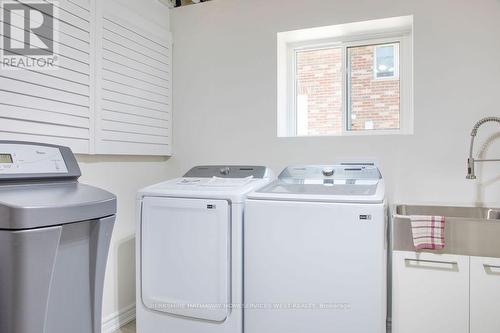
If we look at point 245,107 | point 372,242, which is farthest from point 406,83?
point 372,242

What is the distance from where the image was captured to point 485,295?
1.63m

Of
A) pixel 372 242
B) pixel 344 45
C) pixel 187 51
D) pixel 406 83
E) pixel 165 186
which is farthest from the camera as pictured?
pixel 187 51

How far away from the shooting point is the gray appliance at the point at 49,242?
3.58ft

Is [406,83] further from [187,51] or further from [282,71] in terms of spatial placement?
[187,51]

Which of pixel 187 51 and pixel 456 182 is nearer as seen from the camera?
pixel 456 182

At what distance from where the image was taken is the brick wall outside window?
252 centimetres

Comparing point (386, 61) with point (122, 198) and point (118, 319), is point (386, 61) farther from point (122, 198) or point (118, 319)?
point (118, 319)

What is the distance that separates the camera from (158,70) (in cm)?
268

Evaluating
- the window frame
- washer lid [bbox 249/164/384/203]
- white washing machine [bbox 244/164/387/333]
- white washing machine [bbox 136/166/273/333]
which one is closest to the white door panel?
white washing machine [bbox 136/166/273/333]

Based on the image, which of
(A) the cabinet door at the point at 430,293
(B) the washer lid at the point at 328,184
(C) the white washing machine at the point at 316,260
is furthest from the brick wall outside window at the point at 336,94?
(A) the cabinet door at the point at 430,293

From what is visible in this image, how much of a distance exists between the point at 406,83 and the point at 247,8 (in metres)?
1.29

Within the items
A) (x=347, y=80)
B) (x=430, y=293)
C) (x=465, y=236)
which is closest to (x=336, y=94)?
(x=347, y=80)

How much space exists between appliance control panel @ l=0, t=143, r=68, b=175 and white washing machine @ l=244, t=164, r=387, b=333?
91 centimetres

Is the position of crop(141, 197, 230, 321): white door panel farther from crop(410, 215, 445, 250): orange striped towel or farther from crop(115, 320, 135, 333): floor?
crop(410, 215, 445, 250): orange striped towel
